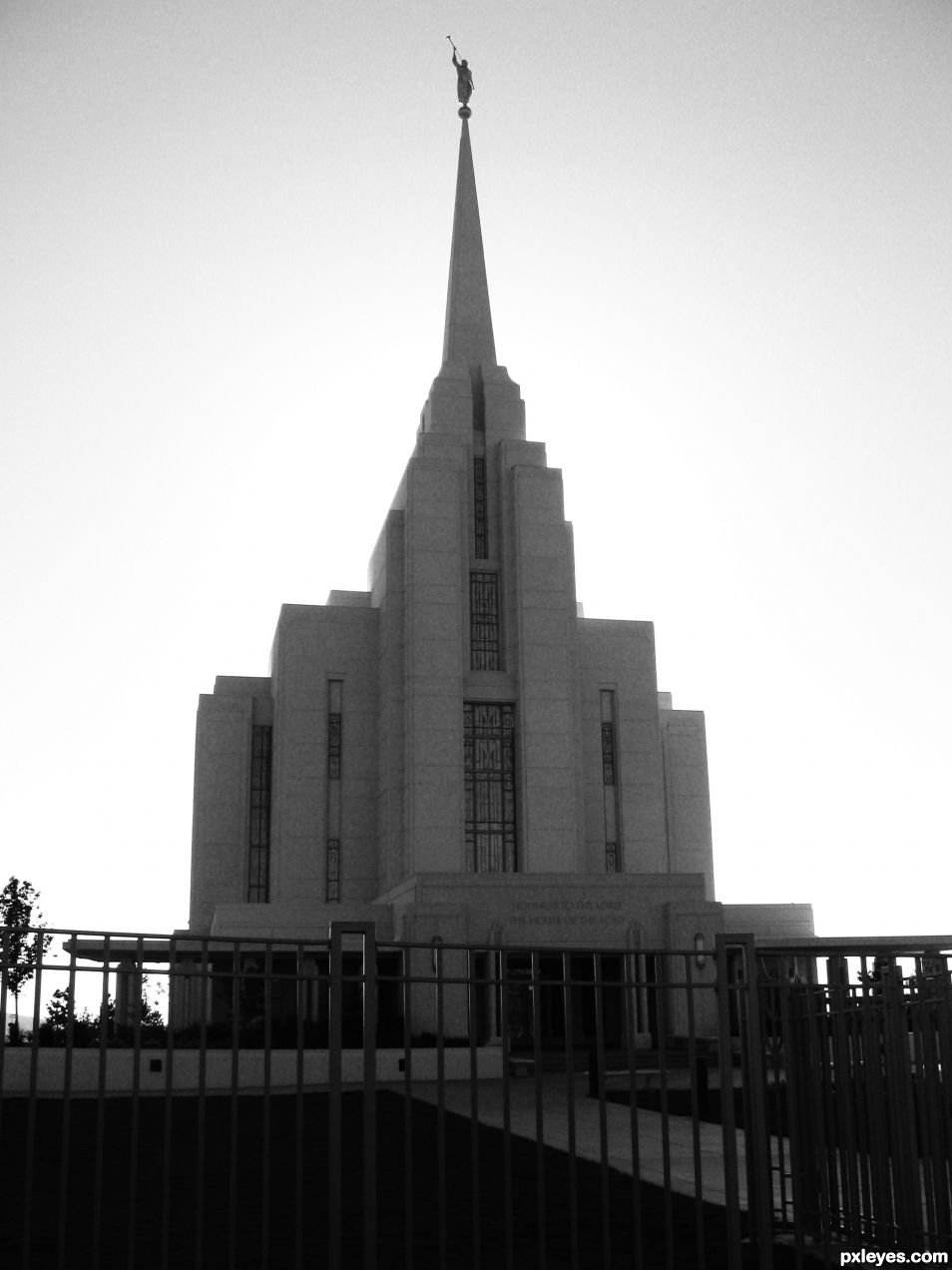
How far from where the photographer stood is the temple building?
36.7 metres

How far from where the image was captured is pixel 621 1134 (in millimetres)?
14508

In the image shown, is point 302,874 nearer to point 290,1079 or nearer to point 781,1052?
point 290,1079

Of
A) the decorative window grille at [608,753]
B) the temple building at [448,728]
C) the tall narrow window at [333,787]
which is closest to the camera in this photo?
the temple building at [448,728]

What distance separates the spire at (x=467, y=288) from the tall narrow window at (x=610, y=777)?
12.2 m

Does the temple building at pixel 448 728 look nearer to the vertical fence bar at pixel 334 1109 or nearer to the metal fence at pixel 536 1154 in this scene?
the metal fence at pixel 536 1154

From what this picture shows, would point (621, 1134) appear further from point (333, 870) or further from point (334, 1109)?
point (333, 870)

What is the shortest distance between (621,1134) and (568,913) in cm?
1752

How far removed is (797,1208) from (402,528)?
3372cm

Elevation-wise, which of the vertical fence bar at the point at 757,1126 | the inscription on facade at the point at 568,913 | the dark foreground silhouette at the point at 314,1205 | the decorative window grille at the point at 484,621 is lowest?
the dark foreground silhouette at the point at 314,1205

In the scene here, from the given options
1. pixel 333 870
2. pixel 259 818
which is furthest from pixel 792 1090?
pixel 259 818

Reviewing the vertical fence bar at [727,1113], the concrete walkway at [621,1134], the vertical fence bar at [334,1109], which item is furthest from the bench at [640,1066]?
the vertical fence bar at [334,1109]

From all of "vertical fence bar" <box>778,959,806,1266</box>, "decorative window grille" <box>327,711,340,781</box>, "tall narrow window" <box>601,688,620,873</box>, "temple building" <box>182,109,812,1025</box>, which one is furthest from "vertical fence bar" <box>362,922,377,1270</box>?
"tall narrow window" <box>601,688,620,873</box>

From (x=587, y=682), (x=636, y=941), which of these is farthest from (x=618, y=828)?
(x=636, y=941)

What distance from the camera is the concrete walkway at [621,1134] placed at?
1062 cm
